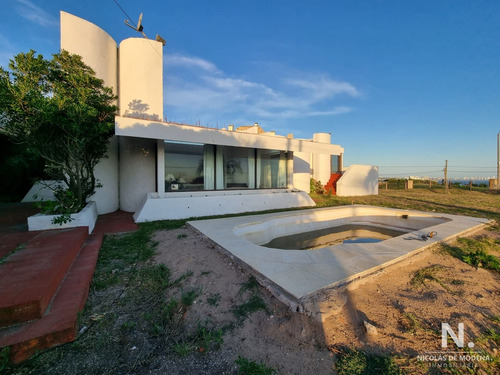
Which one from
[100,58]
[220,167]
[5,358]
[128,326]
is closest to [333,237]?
[220,167]

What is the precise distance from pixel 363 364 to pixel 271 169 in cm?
1017

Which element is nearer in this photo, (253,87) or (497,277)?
(497,277)

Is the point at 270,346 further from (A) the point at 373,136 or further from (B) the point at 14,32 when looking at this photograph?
(A) the point at 373,136

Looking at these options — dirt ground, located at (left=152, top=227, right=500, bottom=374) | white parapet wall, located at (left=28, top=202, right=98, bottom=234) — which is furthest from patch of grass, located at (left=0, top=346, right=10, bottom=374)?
white parapet wall, located at (left=28, top=202, right=98, bottom=234)

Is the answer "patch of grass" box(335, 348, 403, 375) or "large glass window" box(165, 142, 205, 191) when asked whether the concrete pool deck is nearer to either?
"patch of grass" box(335, 348, 403, 375)

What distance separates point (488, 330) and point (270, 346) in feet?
7.63

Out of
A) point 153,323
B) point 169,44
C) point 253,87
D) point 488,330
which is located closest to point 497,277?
point 488,330

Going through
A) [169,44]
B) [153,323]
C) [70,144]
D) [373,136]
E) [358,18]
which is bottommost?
[153,323]

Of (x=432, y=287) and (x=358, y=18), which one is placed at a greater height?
(x=358, y=18)

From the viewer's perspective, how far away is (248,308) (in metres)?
2.53

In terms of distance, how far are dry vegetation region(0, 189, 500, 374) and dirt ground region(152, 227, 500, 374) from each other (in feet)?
0.04

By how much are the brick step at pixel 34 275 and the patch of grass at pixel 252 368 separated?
7.07 feet

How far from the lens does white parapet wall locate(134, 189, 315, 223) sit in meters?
7.69

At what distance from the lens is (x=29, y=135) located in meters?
5.39
